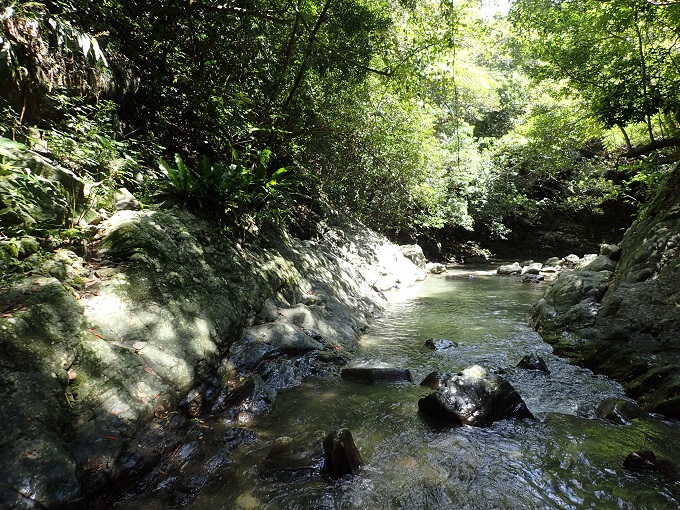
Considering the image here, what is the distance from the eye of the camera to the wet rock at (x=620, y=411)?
3.47 meters

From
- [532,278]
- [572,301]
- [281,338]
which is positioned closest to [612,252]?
[572,301]

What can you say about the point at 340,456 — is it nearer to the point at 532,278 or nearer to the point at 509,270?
the point at 532,278

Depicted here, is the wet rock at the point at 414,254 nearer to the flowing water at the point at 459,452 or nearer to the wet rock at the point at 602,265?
the wet rock at the point at 602,265

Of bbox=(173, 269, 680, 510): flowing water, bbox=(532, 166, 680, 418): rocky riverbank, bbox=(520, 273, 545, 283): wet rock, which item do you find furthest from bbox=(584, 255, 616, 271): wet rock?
bbox=(520, 273, 545, 283): wet rock

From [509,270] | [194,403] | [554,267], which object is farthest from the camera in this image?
[509,270]

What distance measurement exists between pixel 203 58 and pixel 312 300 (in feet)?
16.5

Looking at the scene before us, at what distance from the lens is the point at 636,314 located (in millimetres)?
4824

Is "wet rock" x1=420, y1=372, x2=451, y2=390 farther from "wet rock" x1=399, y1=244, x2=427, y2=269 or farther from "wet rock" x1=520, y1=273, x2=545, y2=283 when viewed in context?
"wet rock" x1=399, y1=244, x2=427, y2=269

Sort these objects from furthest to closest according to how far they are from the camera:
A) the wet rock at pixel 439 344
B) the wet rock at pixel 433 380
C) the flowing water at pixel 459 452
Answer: the wet rock at pixel 439 344
the wet rock at pixel 433 380
the flowing water at pixel 459 452

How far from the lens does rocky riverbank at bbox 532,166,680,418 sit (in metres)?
4.00

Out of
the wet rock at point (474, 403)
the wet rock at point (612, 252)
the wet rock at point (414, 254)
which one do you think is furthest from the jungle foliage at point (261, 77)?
the wet rock at point (414, 254)

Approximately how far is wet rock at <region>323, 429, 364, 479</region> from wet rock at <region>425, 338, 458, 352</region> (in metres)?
3.28

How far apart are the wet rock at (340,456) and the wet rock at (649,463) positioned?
7.11 ft

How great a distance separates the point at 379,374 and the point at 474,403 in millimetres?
1315
